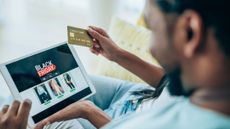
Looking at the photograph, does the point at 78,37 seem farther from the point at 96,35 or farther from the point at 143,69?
the point at 143,69

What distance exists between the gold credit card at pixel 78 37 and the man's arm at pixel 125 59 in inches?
1.9

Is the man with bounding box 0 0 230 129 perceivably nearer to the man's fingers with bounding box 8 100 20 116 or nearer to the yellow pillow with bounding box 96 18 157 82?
the man's fingers with bounding box 8 100 20 116

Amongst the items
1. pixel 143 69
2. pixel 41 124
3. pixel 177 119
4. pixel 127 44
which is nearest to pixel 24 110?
pixel 41 124

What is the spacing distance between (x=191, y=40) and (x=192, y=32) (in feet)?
0.05

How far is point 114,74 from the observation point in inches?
65.0

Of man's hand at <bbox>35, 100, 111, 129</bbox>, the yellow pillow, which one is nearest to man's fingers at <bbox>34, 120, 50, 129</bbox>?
man's hand at <bbox>35, 100, 111, 129</bbox>

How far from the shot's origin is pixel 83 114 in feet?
3.82

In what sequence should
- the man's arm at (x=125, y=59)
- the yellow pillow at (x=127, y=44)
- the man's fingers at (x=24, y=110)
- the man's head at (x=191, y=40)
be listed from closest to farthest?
1. the man's head at (x=191, y=40)
2. the man's fingers at (x=24, y=110)
3. the man's arm at (x=125, y=59)
4. the yellow pillow at (x=127, y=44)

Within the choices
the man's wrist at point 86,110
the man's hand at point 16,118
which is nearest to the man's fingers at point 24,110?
the man's hand at point 16,118

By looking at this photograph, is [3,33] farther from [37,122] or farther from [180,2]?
[180,2]

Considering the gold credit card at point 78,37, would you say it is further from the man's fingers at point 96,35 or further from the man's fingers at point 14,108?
the man's fingers at point 14,108

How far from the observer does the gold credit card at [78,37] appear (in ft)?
3.75

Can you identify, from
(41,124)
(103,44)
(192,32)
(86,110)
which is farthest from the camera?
(103,44)

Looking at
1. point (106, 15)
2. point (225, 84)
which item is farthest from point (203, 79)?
point (106, 15)
